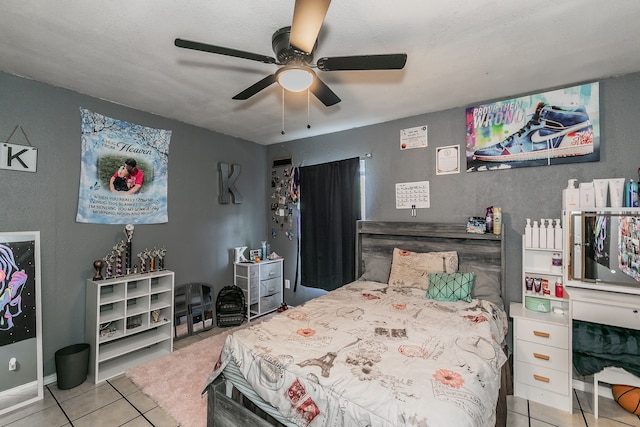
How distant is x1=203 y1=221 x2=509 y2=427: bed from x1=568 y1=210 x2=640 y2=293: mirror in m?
0.54

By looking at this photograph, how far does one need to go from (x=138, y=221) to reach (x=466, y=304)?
11.1 feet

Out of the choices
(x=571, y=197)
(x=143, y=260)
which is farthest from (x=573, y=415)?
(x=143, y=260)

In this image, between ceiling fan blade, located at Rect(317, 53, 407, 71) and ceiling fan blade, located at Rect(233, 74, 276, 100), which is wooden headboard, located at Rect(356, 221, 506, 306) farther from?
ceiling fan blade, located at Rect(233, 74, 276, 100)

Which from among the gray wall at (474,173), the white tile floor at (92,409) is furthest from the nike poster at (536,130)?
the white tile floor at (92,409)

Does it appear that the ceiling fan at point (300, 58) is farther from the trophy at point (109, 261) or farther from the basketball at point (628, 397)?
the basketball at point (628, 397)

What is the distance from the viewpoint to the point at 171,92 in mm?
2664

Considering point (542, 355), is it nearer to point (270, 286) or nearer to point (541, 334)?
point (541, 334)

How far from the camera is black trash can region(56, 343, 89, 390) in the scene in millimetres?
2398

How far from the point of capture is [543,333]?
7.33 feet

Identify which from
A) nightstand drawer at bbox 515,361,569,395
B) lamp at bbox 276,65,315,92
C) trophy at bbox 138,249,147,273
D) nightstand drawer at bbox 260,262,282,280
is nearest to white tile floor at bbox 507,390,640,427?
nightstand drawer at bbox 515,361,569,395

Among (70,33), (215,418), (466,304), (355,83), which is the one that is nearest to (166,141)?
(70,33)

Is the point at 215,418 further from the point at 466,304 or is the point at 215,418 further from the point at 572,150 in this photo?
the point at 572,150

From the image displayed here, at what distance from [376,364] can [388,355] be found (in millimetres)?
133

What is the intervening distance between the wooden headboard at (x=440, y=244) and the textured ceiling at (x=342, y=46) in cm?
134
